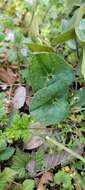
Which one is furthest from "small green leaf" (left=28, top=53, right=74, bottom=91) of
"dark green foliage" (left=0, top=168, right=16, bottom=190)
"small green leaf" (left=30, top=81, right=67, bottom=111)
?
"dark green foliage" (left=0, top=168, right=16, bottom=190)

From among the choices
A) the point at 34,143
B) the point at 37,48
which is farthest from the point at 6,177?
the point at 37,48

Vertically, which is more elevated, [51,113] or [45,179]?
[51,113]

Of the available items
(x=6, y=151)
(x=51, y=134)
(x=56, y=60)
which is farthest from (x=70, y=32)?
(x=6, y=151)

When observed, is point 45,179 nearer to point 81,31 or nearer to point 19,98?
point 19,98

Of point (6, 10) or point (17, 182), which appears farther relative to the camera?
point (6, 10)

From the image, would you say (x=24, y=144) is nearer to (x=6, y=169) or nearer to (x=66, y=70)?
(x=6, y=169)

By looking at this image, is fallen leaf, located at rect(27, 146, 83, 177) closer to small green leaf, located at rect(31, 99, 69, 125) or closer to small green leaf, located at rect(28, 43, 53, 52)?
small green leaf, located at rect(31, 99, 69, 125)
